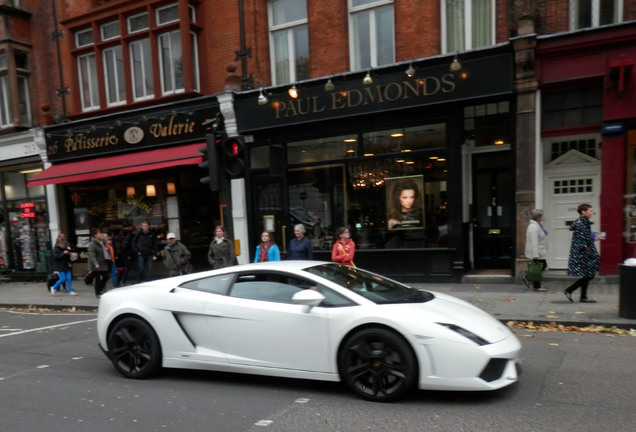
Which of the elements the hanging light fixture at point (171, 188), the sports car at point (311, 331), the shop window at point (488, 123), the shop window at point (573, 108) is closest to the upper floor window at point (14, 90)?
the hanging light fixture at point (171, 188)

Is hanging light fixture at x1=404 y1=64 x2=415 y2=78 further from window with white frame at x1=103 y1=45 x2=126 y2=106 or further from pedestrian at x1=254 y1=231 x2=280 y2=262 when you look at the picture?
window with white frame at x1=103 y1=45 x2=126 y2=106

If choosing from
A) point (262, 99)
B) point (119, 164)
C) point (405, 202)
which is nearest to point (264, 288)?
point (405, 202)

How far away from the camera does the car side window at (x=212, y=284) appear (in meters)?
5.22

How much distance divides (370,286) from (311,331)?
2.91 feet

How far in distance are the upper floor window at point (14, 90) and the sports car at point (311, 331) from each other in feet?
46.7

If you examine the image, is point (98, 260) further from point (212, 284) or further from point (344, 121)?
point (212, 284)

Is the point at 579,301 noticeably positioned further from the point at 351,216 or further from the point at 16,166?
the point at 16,166

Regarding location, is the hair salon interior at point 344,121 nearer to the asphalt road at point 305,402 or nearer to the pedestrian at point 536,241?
the pedestrian at point 536,241

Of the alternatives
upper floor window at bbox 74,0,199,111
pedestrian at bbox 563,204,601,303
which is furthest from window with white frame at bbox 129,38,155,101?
pedestrian at bbox 563,204,601,303

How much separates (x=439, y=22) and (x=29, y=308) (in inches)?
482

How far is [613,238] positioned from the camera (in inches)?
383

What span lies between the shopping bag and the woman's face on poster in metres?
3.07

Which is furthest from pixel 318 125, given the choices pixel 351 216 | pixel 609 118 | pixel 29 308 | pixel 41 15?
pixel 41 15

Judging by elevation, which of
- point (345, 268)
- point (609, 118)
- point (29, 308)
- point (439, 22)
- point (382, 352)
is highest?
point (439, 22)
